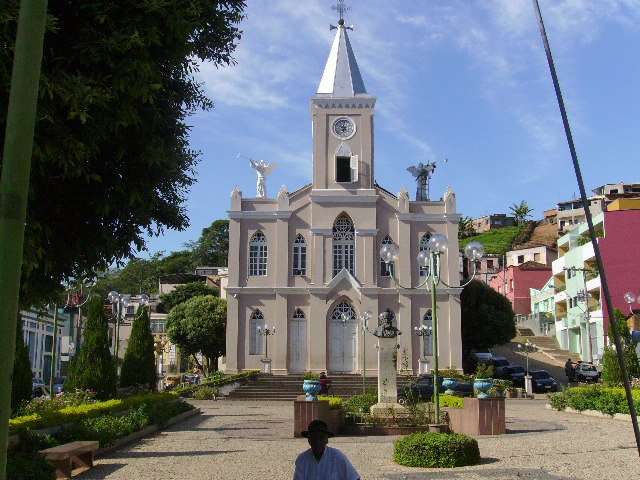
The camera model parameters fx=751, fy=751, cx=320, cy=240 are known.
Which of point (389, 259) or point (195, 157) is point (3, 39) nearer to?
point (195, 157)

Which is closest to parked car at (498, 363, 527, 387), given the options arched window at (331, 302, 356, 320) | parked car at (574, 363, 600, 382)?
parked car at (574, 363, 600, 382)

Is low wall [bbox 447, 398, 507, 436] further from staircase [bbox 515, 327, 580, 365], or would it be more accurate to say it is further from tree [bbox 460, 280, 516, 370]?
staircase [bbox 515, 327, 580, 365]

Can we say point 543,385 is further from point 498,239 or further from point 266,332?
point 498,239

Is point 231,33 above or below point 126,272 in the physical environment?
below

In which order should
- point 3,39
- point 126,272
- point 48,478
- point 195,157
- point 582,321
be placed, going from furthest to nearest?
point 126,272 → point 582,321 → point 195,157 → point 48,478 → point 3,39

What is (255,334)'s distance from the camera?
41.2m

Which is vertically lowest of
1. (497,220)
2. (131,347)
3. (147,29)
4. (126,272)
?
(131,347)

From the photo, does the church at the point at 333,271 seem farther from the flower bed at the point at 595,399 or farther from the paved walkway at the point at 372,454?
the paved walkway at the point at 372,454

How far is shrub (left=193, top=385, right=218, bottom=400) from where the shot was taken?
35062 mm

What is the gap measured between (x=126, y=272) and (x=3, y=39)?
3228 inches

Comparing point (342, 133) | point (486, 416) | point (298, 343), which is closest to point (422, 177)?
point (342, 133)

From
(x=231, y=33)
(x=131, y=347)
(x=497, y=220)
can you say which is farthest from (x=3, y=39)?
(x=497, y=220)

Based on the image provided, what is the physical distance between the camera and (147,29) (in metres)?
7.59

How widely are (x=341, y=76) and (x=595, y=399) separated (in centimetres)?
2707
